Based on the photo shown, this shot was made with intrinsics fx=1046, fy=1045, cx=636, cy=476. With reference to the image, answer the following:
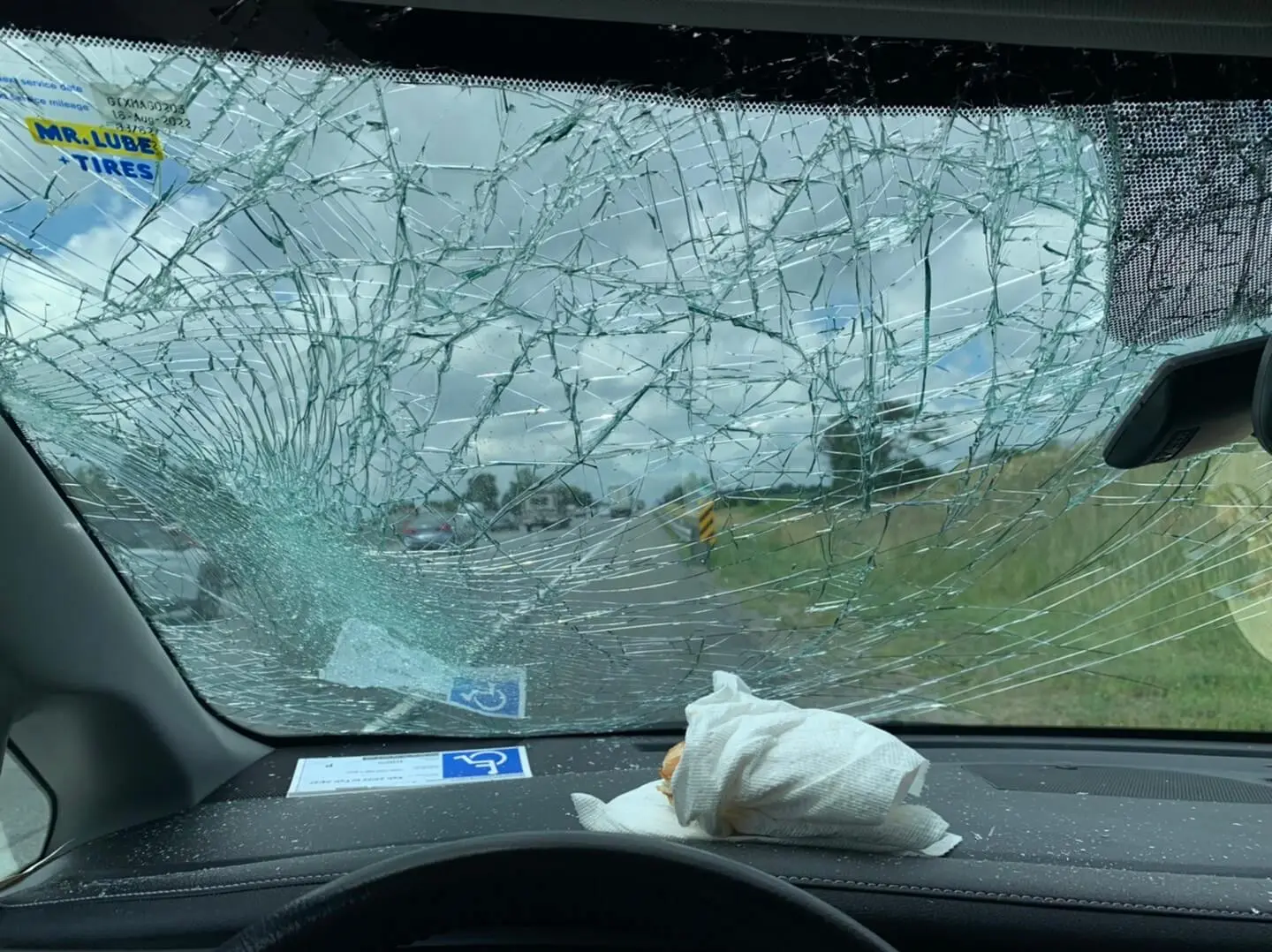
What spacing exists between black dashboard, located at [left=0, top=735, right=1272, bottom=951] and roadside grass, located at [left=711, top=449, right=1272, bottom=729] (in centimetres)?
17

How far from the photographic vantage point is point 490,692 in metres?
2.31

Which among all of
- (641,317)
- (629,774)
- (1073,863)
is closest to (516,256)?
(641,317)

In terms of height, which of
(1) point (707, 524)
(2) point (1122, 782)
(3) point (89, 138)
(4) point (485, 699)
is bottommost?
(2) point (1122, 782)

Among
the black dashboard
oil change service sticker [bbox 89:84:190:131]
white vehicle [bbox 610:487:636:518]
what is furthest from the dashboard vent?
oil change service sticker [bbox 89:84:190:131]

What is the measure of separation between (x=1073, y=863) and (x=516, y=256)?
4.46 ft

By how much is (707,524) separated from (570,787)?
588 millimetres

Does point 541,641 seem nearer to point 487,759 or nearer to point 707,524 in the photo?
point 487,759

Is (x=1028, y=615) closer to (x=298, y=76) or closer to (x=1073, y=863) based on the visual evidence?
(x=1073, y=863)

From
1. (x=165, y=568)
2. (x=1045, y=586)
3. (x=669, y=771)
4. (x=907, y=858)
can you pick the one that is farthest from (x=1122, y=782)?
(x=165, y=568)

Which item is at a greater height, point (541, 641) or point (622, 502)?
point (622, 502)

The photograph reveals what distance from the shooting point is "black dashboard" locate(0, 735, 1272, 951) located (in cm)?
155

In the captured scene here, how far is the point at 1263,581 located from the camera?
2203 mm

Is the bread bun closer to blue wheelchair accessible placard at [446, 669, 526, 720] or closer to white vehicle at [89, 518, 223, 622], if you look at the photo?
blue wheelchair accessible placard at [446, 669, 526, 720]

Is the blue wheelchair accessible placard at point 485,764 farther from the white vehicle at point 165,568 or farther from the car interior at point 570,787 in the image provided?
the white vehicle at point 165,568
